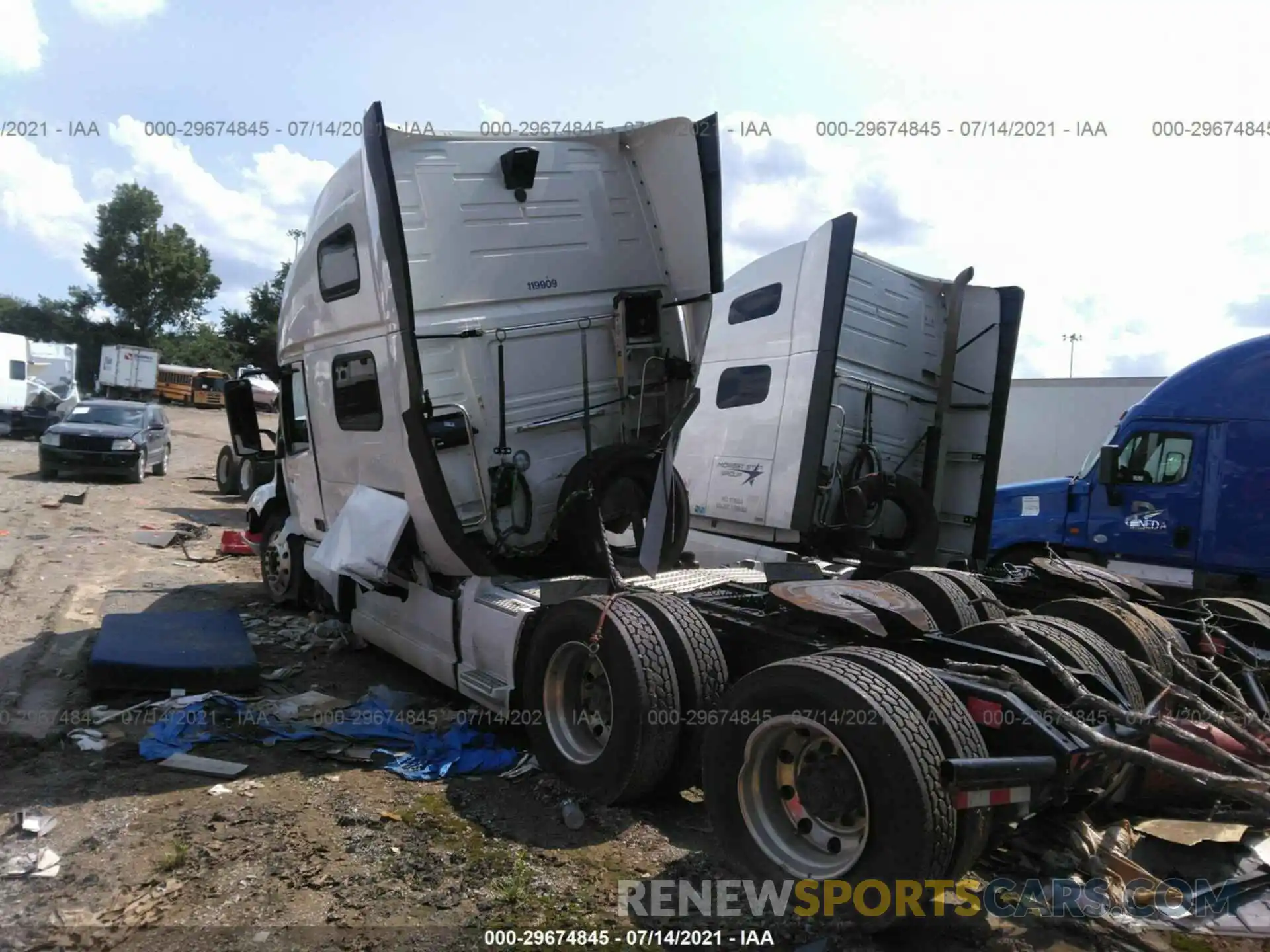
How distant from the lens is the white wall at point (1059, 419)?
1396 cm

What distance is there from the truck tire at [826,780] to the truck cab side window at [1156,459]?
6.76 meters

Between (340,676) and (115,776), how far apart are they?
6.62 feet

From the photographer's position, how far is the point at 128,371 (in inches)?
1599

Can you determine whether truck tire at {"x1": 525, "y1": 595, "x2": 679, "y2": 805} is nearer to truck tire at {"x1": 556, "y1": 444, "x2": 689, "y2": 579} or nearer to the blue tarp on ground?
the blue tarp on ground

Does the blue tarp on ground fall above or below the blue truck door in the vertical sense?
below

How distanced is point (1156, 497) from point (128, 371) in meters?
42.8

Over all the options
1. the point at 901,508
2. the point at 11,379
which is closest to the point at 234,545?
the point at 901,508

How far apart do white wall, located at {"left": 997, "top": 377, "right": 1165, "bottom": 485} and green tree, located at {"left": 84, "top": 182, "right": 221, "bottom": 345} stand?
5969 cm

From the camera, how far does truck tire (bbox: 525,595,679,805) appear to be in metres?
4.05

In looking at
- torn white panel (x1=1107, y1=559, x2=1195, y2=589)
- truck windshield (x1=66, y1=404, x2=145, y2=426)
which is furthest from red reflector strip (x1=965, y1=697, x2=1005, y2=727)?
truck windshield (x1=66, y1=404, x2=145, y2=426)

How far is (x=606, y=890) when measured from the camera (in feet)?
11.5

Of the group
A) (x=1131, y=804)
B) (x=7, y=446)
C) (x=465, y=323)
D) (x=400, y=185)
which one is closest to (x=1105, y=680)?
(x=1131, y=804)

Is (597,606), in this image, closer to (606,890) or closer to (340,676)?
(606,890)

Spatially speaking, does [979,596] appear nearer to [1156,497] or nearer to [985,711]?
[985,711]
